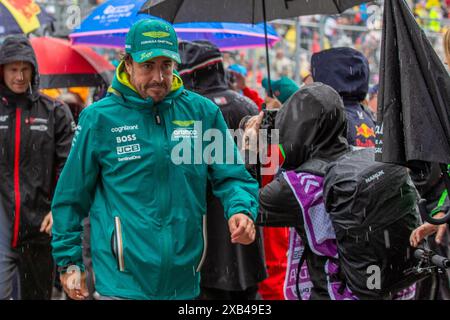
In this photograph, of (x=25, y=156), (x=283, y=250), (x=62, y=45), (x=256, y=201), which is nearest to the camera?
(x=256, y=201)

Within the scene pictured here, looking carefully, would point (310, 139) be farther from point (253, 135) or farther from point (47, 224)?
point (47, 224)

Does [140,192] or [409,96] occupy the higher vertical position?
[409,96]

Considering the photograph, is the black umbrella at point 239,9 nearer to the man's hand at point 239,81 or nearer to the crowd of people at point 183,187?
the crowd of people at point 183,187

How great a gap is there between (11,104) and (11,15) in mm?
1971

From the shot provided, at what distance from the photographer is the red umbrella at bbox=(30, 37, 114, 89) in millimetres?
10352

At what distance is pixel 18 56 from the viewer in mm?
7336

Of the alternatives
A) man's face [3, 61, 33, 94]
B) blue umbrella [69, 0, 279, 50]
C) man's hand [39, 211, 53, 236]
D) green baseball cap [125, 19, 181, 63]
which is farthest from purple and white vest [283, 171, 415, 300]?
blue umbrella [69, 0, 279, 50]

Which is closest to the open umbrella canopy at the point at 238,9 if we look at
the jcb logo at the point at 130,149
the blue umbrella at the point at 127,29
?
the blue umbrella at the point at 127,29

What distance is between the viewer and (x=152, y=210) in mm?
4633

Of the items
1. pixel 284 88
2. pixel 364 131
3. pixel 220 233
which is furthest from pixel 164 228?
pixel 284 88

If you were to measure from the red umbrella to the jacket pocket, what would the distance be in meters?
5.75

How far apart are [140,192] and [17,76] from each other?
3.13 meters
